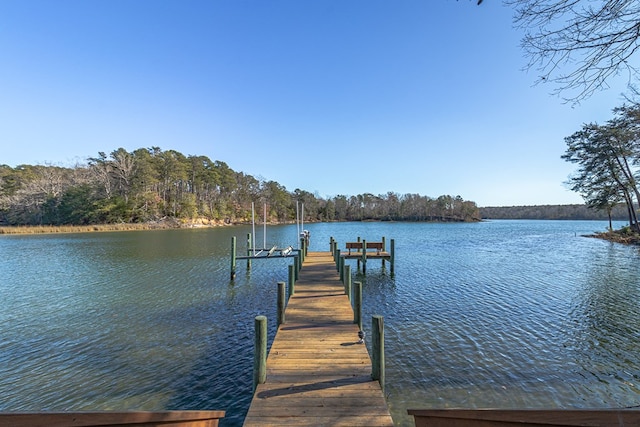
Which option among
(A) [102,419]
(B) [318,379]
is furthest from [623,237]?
(A) [102,419]

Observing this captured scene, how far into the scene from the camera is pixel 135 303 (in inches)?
400

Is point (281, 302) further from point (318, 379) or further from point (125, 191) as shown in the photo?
point (125, 191)

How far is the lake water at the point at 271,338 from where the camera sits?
16.6ft

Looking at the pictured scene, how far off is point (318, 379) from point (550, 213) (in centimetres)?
14294

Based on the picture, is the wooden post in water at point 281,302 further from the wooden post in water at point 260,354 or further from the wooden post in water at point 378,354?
the wooden post in water at point 378,354

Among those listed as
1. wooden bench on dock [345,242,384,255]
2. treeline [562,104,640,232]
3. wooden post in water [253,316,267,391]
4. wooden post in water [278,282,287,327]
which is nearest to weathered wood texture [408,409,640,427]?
wooden post in water [253,316,267,391]

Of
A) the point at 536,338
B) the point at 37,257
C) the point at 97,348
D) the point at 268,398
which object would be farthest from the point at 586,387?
the point at 37,257

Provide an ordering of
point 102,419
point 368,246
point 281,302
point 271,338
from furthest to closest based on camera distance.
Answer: point 368,246 → point 271,338 → point 281,302 → point 102,419

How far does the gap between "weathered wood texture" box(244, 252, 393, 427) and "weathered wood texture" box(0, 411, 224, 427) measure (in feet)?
4.19

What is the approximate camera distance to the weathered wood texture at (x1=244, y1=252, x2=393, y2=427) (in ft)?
11.7

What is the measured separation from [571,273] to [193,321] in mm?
17581

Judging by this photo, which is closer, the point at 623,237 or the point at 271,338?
the point at 271,338

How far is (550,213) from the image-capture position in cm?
11525

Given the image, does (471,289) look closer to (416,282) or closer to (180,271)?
(416,282)
